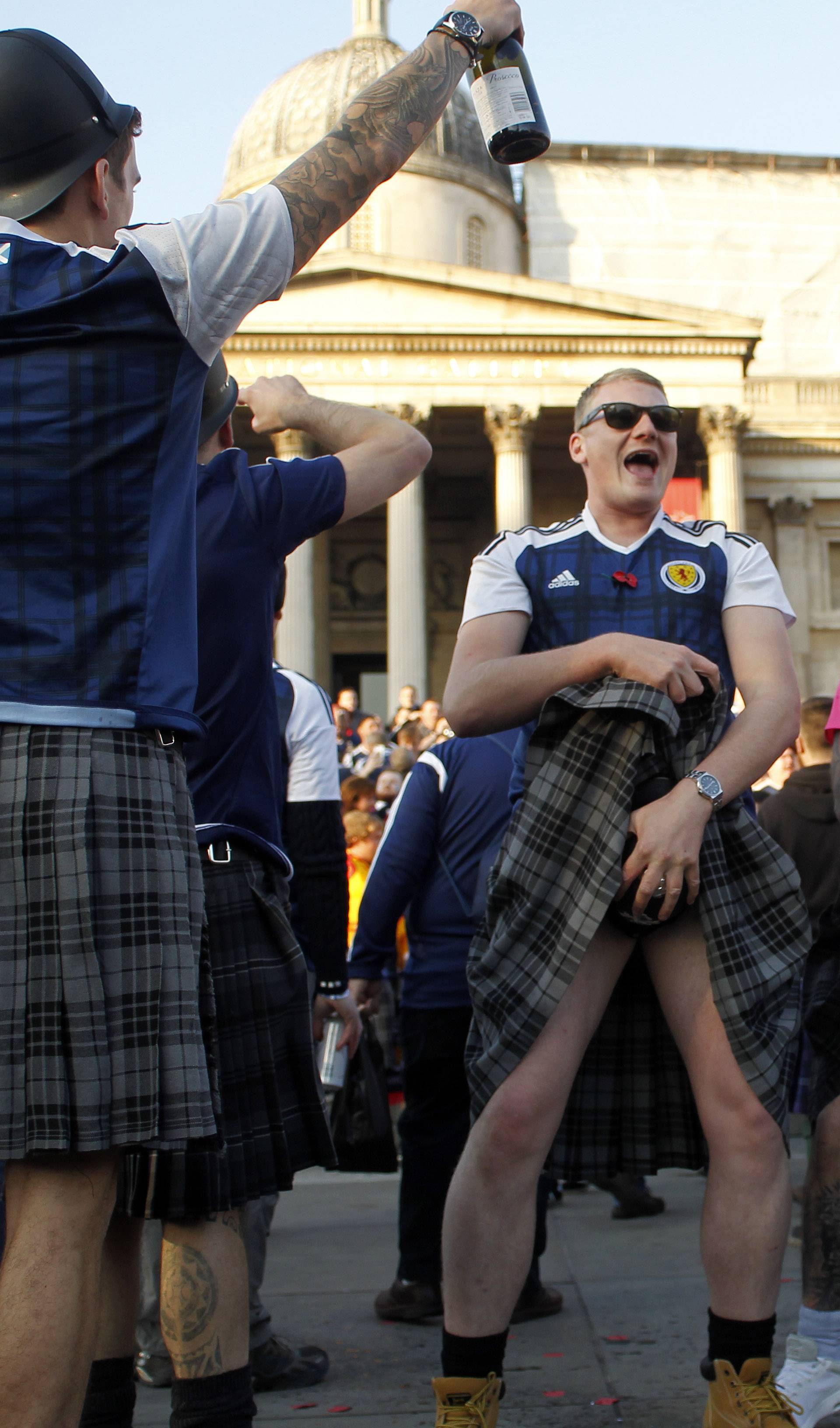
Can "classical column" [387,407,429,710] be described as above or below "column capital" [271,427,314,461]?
below

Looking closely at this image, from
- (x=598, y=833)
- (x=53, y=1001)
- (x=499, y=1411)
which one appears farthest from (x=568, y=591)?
(x=499, y=1411)

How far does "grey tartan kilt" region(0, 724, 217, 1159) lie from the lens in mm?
2043

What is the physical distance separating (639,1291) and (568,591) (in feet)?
8.25

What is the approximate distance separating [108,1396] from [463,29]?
8.40 ft

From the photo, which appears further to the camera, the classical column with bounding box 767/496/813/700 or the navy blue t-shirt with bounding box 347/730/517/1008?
the classical column with bounding box 767/496/813/700

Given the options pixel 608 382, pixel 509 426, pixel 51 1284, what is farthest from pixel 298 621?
pixel 51 1284

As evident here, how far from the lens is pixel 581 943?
2947mm

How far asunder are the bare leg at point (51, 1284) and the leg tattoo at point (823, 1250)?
6.42ft

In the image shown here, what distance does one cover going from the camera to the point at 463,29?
8.91 feet

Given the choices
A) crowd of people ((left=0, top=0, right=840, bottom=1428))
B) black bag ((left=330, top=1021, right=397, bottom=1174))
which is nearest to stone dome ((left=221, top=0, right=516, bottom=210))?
black bag ((left=330, top=1021, right=397, bottom=1174))

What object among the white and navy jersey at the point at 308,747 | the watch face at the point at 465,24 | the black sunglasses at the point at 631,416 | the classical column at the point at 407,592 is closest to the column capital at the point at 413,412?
the classical column at the point at 407,592

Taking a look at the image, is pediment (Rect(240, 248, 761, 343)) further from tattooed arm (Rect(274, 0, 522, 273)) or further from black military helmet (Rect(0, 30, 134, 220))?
black military helmet (Rect(0, 30, 134, 220))

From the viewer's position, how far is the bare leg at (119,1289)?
2637 mm

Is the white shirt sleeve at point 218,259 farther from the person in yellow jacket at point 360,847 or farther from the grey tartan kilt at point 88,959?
the person in yellow jacket at point 360,847
